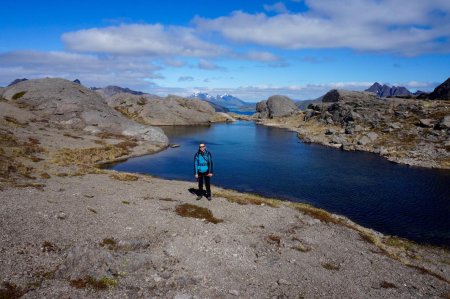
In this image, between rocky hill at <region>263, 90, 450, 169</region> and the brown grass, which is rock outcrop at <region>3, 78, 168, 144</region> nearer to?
the brown grass

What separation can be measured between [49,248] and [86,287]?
4774 mm

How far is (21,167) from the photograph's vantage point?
49.6m

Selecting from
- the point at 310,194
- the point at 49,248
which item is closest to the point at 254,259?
the point at 49,248

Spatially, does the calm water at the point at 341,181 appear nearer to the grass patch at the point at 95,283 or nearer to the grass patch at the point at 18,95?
the grass patch at the point at 95,283

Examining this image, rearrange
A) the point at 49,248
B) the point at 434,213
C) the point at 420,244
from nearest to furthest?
the point at 49,248, the point at 420,244, the point at 434,213

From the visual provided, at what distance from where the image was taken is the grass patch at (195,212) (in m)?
33.1

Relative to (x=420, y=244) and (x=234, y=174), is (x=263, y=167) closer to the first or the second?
(x=234, y=174)

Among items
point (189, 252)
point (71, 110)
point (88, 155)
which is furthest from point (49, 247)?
point (71, 110)

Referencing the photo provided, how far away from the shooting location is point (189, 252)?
981 inches

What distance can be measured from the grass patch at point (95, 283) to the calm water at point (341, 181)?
32.2 metres

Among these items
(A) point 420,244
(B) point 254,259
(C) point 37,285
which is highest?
(C) point 37,285

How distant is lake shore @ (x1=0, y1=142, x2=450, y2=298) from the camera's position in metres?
19.7

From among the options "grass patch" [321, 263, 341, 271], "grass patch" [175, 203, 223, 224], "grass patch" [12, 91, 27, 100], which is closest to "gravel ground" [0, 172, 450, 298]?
"grass patch" [321, 263, 341, 271]

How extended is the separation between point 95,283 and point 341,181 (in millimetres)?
52761
